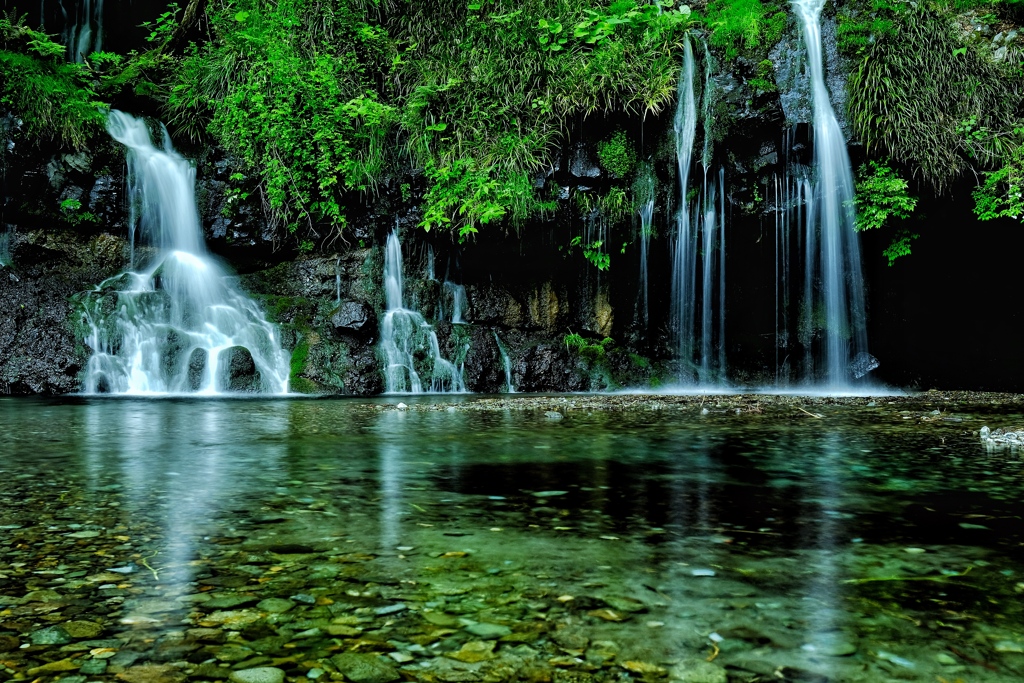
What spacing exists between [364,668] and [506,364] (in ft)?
42.7

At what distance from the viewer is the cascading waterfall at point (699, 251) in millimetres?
13984

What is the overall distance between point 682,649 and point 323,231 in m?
14.4

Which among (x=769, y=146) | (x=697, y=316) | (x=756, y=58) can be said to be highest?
(x=756, y=58)

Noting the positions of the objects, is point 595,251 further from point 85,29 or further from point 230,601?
point 230,601

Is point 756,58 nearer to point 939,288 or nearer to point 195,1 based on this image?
point 939,288

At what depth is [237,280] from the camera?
48.1ft

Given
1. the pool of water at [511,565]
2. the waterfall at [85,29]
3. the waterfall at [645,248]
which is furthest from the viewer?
the waterfall at [85,29]

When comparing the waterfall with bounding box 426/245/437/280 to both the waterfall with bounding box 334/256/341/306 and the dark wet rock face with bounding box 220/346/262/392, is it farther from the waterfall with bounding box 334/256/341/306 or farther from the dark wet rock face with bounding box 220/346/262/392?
the dark wet rock face with bounding box 220/346/262/392

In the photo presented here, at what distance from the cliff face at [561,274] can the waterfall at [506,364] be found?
0.03 metres

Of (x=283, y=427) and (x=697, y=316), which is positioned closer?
(x=283, y=427)

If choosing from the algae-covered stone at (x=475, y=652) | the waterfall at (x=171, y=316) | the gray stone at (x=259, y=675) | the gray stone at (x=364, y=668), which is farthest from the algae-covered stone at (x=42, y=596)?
the waterfall at (x=171, y=316)

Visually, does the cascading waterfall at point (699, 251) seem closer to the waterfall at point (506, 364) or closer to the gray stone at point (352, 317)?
the waterfall at point (506, 364)

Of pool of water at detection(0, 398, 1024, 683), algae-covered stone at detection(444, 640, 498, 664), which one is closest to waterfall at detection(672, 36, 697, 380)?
pool of water at detection(0, 398, 1024, 683)

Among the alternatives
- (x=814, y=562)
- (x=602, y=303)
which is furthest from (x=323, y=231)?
(x=814, y=562)
